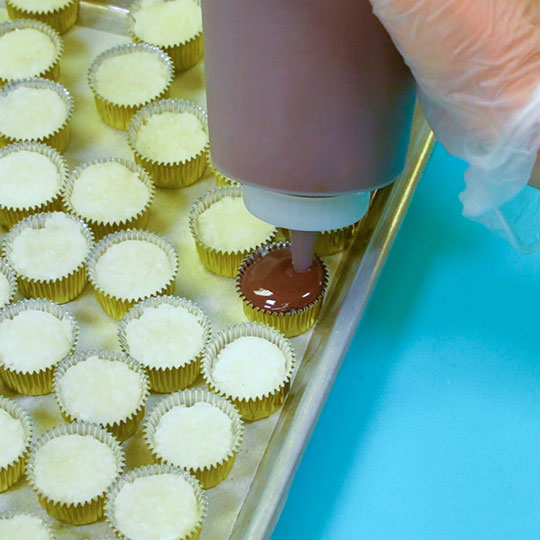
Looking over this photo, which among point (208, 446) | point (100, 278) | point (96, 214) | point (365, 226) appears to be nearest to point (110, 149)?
point (96, 214)

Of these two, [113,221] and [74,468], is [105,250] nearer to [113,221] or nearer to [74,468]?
[113,221]

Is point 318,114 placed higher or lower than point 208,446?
higher

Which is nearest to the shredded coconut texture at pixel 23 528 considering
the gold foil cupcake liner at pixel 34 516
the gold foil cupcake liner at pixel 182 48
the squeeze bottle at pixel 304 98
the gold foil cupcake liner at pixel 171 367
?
the gold foil cupcake liner at pixel 34 516

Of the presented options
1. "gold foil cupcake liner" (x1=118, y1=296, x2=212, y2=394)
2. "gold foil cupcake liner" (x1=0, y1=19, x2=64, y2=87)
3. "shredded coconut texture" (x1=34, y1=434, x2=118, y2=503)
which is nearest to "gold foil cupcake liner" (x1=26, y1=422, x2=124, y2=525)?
"shredded coconut texture" (x1=34, y1=434, x2=118, y2=503)

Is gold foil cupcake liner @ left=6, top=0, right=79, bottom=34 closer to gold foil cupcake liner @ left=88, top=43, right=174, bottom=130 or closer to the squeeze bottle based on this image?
gold foil cupcake liner @ left=88, top=43, right=174, bottom=130

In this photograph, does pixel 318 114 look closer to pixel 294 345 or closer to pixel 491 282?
pixel 294 345

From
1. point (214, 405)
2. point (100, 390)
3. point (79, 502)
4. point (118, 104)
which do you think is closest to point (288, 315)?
point (214, 405)
